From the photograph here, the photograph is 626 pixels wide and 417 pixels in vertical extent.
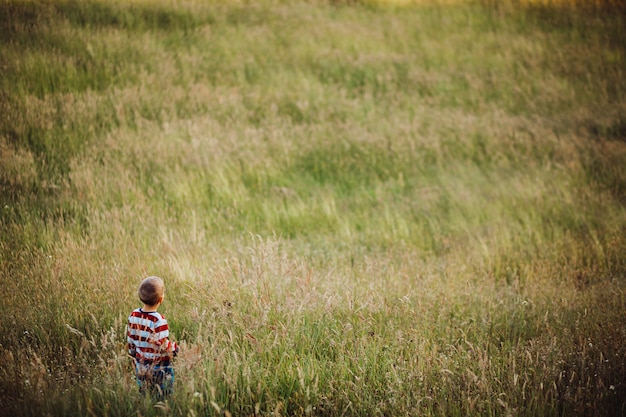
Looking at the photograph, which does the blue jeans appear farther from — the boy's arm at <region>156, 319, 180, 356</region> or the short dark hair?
the short dark hair

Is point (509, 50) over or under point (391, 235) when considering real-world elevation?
over

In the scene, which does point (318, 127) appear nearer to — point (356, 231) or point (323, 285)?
point (356, 231)

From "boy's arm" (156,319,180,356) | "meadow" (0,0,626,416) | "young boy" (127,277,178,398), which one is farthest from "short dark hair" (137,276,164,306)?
"meadow" (0,0,626,416)

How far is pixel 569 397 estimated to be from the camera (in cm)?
294

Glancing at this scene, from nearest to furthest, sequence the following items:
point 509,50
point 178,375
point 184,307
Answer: point 178,375 → point 184,307 → point 509,50

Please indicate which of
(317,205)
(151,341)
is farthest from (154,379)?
(317,205)

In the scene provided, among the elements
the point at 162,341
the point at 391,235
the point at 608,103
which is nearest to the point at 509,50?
the point at 608,103

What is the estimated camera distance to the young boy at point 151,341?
296cm

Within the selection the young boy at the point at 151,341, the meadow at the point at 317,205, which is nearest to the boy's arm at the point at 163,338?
the young boy at the point at 151,341

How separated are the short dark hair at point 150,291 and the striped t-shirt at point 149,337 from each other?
89mm

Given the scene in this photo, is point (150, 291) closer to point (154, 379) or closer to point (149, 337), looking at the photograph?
point (149, 337)

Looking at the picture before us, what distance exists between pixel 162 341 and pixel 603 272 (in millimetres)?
5546

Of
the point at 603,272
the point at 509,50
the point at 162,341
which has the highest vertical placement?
the point at 509,50

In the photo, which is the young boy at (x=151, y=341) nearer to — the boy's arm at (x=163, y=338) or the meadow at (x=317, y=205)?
the boy's arm at (x=163, y=338)
